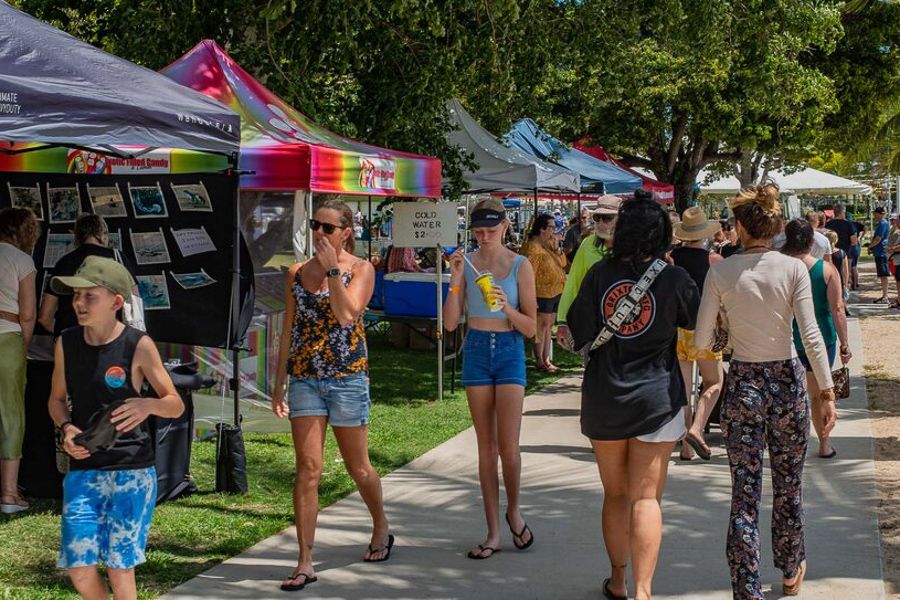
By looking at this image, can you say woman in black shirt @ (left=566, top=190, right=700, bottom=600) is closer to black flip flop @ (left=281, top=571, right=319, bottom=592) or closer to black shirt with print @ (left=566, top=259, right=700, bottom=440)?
black shirt with print @ (left=566, top=259, right=700, bottom=440)

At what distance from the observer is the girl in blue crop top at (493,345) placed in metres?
5.62

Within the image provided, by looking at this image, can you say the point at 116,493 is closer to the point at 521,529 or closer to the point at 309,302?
the point at 309,302

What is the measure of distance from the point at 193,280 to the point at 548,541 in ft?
10.0

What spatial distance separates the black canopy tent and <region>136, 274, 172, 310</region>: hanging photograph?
67cm

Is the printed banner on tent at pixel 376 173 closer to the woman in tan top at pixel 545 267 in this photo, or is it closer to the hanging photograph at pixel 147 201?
the hanging photograph at pixel 147 201

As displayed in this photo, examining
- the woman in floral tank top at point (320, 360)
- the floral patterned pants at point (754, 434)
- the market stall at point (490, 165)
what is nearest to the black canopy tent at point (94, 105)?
the woman in floral tank top at point (320, 360)

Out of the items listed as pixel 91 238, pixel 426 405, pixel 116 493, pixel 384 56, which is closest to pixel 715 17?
pixel 384 56

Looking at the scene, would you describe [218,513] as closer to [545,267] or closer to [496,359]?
[496,359]

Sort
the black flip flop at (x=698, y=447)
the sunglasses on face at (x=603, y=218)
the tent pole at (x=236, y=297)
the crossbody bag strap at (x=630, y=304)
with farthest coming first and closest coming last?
the sunglasses on face at (x=603, y=218), the black flip flop at (x=698, y=447), the tent pole at (x=236, y=297), the crossbody bag strap at (x=630, y=304)

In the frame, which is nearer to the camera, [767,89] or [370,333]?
[370,333]

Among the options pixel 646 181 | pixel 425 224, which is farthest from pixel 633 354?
pixel 646 181

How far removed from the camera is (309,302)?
526cm

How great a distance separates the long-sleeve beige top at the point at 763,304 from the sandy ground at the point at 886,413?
54.2 inches

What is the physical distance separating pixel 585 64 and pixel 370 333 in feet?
17.0
